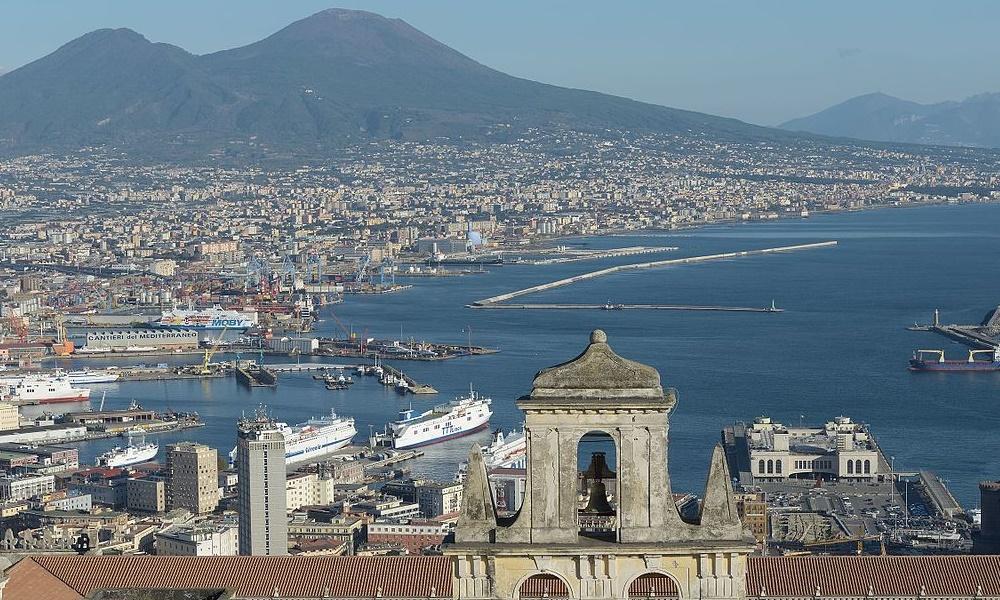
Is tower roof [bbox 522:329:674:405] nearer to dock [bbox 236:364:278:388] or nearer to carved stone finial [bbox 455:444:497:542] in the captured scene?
carved stone finial [bbox 455:444:497:542]

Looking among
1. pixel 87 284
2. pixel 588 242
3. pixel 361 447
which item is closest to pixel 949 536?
pixel 361 447

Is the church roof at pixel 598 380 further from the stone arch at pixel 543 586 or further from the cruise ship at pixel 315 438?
the cruise ship at pixel 315 438

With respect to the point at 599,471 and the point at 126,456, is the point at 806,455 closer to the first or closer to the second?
the point at 126,456

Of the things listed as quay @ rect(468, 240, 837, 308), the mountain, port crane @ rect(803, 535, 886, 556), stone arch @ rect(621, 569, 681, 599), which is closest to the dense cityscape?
stone arch @ rect(621, 569, 681, 599)

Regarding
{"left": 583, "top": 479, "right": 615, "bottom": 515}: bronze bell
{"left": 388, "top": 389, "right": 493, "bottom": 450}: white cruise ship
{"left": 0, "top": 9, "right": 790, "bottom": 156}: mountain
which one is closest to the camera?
{"left": 583, "top": 479, "right": 615, "bottom": 515}: bronze bell

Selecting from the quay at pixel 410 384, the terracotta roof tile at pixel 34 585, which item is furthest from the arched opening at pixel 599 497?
the quay at pixel 410 384

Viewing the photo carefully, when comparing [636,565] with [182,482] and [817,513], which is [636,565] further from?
[182,482]

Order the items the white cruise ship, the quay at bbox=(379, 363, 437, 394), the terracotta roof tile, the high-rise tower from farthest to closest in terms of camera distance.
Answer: the quay at bbox=(379, 363, 437, 394) → the white cruise ship → the high-rise tower → the terracotta roof tile

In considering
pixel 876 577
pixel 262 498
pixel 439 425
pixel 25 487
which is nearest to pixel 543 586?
pixel 876 577
